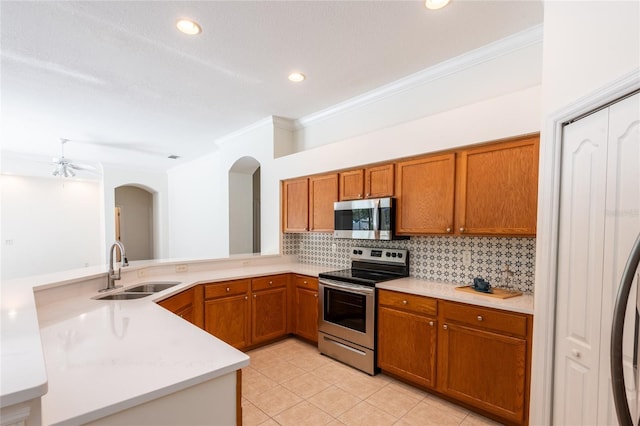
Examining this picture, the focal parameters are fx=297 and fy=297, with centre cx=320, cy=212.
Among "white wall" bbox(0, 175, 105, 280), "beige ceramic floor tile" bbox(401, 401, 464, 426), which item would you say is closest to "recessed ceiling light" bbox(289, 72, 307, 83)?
"beige ceramic floor tile" bbox(401, 401, 464, 426)

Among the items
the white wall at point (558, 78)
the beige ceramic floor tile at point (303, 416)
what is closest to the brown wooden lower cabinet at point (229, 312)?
the beige ceramic floor tile at point (303, 416)

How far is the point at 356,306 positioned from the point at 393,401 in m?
0.83

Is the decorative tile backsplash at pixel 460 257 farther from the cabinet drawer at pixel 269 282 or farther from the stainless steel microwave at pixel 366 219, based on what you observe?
the cabinet drawer at pixel 269 282

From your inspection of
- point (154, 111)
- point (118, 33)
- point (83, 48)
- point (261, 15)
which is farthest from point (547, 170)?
point (154, 111)

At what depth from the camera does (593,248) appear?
134cm

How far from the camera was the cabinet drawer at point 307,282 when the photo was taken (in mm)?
3393

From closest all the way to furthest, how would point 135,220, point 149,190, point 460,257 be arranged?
point 460,257 < point 149,190 < point 135,220

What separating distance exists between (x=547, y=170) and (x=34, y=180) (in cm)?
920

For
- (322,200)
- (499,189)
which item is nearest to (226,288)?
(322,200)

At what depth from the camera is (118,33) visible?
228 cm

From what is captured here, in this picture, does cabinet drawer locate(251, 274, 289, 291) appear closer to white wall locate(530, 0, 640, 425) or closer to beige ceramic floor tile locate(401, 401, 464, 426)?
beige ceramic floor tile locate(401, 401, 464, 426)

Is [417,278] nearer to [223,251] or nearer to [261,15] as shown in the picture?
[261,15]

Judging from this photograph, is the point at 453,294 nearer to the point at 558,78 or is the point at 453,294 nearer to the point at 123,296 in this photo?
the point at 558,78

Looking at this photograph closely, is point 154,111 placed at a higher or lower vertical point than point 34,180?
higher
